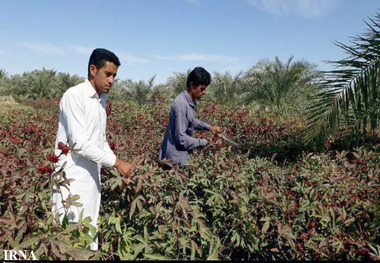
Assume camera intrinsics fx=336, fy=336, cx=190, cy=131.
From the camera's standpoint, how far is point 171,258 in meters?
1.75

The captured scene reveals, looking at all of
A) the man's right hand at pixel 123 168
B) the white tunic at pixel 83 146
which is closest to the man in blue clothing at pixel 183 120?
the white tunic at pixel 83 146

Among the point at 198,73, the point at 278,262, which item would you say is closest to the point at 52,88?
the point at 198,73

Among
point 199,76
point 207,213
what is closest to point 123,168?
point 207,213

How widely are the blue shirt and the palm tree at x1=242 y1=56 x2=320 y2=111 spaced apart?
10767 millimetres

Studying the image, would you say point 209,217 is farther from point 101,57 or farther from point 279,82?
point 279,82

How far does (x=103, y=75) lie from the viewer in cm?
246

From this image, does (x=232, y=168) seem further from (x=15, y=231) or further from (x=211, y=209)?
(x=15, y=231)

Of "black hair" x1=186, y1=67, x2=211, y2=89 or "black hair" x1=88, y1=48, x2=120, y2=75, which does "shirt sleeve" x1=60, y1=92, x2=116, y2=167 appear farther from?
"black hair" x1=186, y1=67, x2=211, y2=89

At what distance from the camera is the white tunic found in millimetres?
2260

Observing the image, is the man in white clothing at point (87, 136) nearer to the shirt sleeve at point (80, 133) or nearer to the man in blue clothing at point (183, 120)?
the shirt sleeve at point (80, 133)

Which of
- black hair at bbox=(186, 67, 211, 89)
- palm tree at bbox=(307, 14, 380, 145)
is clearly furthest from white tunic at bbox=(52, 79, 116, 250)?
palm tree at bbox=(307, 14, 380, 145)

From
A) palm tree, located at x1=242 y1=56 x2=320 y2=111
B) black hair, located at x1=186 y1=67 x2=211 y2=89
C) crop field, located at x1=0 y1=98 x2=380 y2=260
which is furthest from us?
palm tree, located at x1=242 y1=56 x2=320 y2=111

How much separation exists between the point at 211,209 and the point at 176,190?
312 millimetres

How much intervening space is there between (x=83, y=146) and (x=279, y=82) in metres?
12.9
